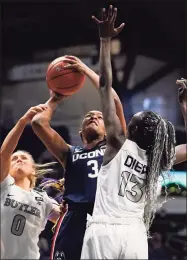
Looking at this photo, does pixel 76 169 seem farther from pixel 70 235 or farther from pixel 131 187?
pixel 131 187

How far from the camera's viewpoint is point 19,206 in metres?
3.24

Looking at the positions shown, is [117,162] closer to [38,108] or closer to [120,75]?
[38,108]

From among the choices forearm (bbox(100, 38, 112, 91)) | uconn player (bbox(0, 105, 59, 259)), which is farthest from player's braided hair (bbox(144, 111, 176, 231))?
uconn player (bbox(0, 105, 59, 259))

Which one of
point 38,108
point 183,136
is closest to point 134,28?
point 183,136

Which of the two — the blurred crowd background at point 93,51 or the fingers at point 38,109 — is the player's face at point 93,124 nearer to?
the fingers at point 38,109

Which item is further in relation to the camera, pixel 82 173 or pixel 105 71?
pixel 82 173

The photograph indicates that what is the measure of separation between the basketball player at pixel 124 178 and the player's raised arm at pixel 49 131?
0.65 meters

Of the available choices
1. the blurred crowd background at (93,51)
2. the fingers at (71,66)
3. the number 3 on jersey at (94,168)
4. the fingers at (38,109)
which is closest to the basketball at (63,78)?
the fingers at (71,66)

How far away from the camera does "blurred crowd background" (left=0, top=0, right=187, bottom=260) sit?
8.96m

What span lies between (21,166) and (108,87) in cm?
93

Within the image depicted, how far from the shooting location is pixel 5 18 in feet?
29.4

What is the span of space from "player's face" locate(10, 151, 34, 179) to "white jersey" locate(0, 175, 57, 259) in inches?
5.2

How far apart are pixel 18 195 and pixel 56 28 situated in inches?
259

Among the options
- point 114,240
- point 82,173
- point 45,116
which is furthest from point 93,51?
point 114,240
